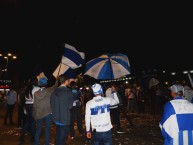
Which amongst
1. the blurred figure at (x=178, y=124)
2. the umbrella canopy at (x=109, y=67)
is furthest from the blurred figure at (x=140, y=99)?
the blurred figure at (x=178, y=124)

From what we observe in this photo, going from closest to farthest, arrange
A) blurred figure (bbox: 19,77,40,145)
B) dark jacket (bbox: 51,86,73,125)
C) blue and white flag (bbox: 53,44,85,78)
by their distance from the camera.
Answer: dark jacket (bbox: 51,86,73,125) < blue and white flag (bbox: 53,44,85,78) < blurred figure (bbox: 19,77,40,145)

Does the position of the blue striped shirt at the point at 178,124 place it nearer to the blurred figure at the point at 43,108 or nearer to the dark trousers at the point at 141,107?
the blurred figure at the point at 43,108

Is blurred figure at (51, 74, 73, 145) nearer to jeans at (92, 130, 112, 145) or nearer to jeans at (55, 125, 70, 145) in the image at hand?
jeans at (55, 125, 70, 145)

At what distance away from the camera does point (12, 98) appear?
14.9 meters

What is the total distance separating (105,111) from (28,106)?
5101 mm

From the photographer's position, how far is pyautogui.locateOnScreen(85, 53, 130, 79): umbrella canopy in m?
10.7

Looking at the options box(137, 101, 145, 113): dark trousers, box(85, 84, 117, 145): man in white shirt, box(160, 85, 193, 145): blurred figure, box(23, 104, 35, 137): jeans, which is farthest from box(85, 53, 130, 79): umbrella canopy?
box(137, 101, 145, 113): dark trousers

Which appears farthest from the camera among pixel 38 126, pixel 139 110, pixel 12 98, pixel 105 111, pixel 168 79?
pixel 168 79

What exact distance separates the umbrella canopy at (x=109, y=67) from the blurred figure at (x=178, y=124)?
19.1 feet

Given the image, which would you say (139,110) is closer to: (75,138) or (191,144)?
(75,138)

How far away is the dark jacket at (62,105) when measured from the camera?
22.5 feet

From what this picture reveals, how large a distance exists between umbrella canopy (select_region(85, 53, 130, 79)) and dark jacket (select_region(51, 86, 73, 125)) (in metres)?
3.73

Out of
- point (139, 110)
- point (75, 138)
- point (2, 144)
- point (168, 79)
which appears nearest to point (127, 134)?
point (75, 138)

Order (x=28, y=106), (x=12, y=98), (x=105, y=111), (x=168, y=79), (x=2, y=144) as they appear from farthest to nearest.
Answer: (x=168, y=79)
(x=12, y=98)
(x=28, y=106)
(x=2, y=144)
(x=105, y=111)
